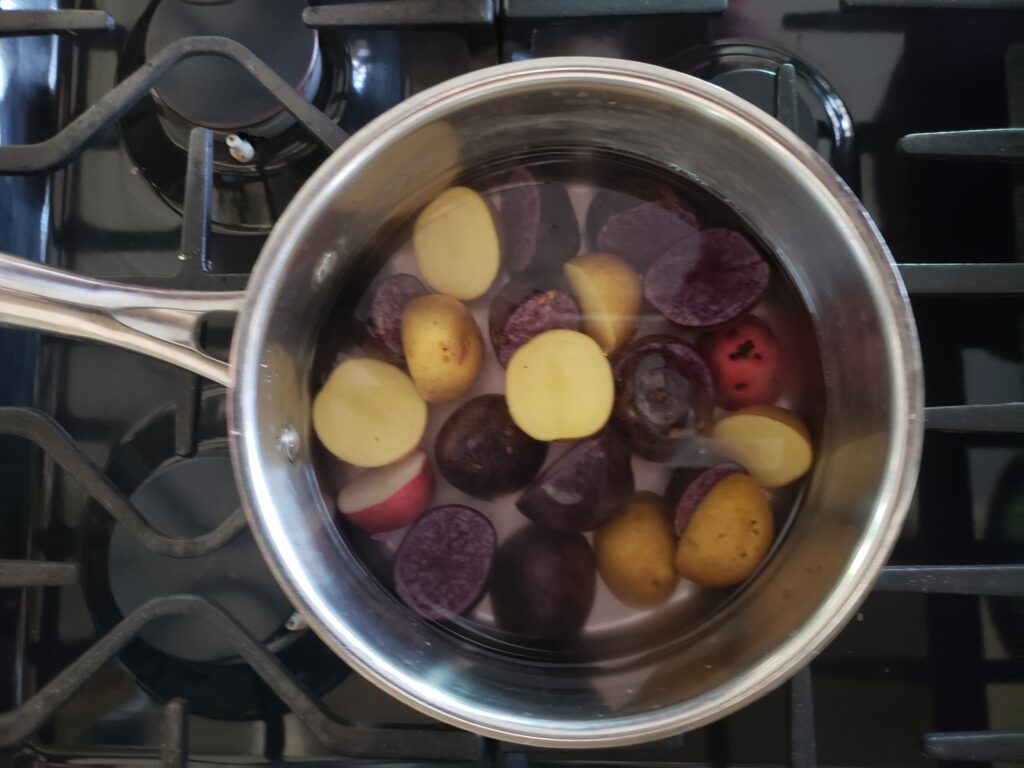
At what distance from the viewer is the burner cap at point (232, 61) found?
0.65 m

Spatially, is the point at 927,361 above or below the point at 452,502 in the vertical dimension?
above

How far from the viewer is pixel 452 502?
0.76m

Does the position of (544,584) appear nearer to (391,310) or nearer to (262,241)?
(391,310)

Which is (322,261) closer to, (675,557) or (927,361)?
(675,557)

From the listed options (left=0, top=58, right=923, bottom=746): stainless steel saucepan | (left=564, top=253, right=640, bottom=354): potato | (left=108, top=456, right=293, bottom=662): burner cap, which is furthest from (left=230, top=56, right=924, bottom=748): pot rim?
(left=564, top=253, right=640, bottom=354): potato

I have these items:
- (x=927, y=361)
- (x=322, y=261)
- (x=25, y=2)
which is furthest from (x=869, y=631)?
(x=25, y=2)

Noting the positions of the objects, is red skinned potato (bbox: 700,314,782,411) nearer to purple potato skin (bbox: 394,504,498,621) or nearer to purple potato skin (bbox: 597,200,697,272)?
purple potato skin (bbox: 597,200,697,272)

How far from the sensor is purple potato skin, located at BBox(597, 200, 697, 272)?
761 mm

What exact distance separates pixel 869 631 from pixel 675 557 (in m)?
0.17

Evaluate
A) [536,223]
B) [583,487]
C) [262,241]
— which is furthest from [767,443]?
[262,241]

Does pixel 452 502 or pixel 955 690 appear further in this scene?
pixel 452 502

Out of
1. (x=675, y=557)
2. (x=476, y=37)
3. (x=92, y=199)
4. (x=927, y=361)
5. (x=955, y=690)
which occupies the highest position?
(x=476, y=37)

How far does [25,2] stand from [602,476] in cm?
67

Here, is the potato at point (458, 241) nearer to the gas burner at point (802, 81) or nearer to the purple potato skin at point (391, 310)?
the purple potato skin at point (391, 310)
